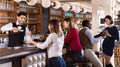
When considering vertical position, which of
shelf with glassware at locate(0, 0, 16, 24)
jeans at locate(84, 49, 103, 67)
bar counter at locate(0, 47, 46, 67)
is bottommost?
jeans at locate(84, 49, 103, 67)

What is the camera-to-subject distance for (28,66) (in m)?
3.39

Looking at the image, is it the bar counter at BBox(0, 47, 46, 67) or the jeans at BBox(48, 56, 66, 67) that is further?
the jeans at BBox(48, 56, 66, 67)

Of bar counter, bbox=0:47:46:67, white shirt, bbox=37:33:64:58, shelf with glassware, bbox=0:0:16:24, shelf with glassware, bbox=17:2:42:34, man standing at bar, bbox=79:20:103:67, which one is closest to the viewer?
bar counter, bbox=0:47:46:67

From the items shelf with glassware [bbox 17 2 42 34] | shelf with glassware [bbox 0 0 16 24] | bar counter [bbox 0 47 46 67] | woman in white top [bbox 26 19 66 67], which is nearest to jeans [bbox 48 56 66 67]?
woman in white top [bbox 26 19 66 67]

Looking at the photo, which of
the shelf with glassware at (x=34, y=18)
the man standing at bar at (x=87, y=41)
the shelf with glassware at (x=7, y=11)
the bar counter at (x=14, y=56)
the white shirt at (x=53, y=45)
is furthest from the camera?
the shelf with glassware at (x=34, y=18)

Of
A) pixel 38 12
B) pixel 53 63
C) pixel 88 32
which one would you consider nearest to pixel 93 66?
pixel 88 32

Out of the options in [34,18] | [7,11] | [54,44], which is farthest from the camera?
[34,18]

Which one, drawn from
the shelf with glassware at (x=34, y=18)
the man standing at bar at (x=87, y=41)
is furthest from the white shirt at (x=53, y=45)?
the shelf with glassware at (x=34, y=18)

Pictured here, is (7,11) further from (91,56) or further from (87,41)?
(91,56)

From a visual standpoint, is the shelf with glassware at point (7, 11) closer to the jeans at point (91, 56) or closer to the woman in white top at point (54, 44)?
the jeans at point (91, 56)

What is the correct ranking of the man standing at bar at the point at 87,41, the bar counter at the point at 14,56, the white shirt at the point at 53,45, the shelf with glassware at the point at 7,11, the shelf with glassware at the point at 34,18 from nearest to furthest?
1. the bar counter at the point at 14,56
2. the white shirt at the point at 53,45
3. the man standing at bar at the point at 87,41
4. the shelf with glassware at the point at 7,11
5. the shelf with glassware at the point at 34,18

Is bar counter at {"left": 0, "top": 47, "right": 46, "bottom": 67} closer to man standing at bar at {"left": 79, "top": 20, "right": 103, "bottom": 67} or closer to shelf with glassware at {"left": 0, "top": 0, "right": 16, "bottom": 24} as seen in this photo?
man standing at bar at {"left": 79, "top": 20, "right": 103, "bottom": 67}

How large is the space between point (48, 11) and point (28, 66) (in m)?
8.42

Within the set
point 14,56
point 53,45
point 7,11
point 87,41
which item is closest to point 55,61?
point 53,45
